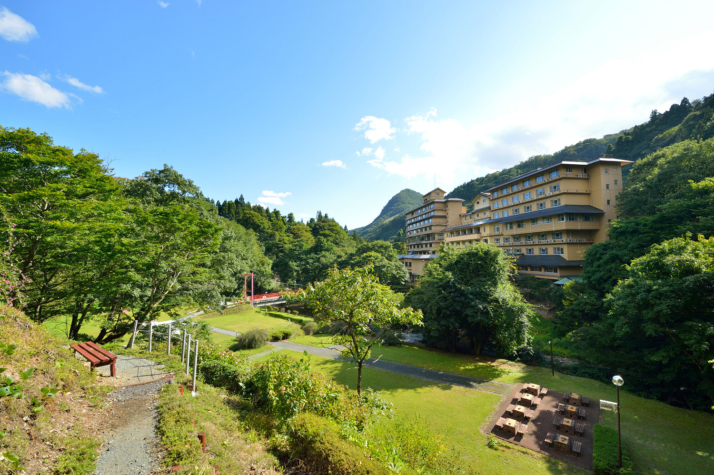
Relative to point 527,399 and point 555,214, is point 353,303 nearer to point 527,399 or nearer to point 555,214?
point 527,399

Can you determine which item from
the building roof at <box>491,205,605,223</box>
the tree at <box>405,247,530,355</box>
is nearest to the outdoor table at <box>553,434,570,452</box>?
the tree at <box>405,247,530,355</box>

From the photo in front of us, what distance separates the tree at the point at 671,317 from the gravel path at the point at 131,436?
2083 cm

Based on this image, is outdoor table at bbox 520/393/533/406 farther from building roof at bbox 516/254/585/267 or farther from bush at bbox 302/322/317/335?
building roof at bbox 516/254/585/267

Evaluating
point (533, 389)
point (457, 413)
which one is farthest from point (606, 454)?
point (457, 413)

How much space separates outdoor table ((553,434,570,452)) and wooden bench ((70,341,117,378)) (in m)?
16.4

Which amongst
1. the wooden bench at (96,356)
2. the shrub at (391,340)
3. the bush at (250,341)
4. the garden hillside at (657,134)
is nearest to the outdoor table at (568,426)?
the shrub at (391,340)

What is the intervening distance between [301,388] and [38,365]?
603 centimetres

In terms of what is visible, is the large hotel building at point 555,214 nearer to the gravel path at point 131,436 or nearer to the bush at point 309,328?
the bush at point 309,328

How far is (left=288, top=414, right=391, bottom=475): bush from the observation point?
5.77 meters

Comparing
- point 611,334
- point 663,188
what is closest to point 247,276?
point 611,334

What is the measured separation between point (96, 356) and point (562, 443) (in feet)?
55.7

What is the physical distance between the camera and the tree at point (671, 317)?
13.9 meters

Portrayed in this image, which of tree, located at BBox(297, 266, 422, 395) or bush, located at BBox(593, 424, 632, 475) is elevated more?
tree, located at BBox(297, 266, 422, 395)

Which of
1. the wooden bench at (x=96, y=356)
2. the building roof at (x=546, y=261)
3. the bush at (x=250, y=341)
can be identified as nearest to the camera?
the wooden bench at (x=96, y=356)
